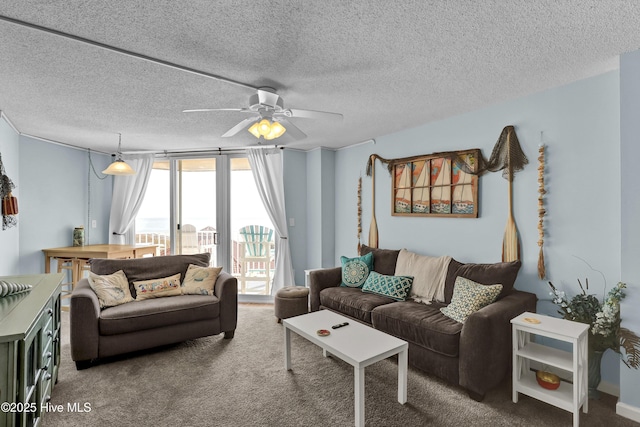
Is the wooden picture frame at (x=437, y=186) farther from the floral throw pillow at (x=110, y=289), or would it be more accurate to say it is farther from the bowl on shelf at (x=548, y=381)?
the floral throw pillow at (x=110, y=289)

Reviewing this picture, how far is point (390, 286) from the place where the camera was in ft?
11.2

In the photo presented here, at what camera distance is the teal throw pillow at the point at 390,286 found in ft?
11.0

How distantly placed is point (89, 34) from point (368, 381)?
3014 millimetres

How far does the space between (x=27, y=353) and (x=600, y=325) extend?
345 centimetres

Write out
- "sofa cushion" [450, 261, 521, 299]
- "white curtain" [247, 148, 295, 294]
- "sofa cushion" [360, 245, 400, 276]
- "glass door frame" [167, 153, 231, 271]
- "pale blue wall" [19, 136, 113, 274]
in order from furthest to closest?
"glass door frame" [167, 153, 231, 271], "white curtain" [247, 148, 295, 294], "pale blue wall" [19, 136, 113, 274], "sofa cushion" [360, 245, 400, 276], "sofa cushion" [450, 261, 521, 299]

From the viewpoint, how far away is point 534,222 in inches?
112

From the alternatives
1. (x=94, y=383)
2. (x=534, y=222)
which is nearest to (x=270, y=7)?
(x=534, y=222)

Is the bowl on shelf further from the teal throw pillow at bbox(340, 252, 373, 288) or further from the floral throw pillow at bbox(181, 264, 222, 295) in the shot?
the floral throw pillow at bbox(181, 264, 222, 295)

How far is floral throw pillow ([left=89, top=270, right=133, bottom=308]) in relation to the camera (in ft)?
10.0

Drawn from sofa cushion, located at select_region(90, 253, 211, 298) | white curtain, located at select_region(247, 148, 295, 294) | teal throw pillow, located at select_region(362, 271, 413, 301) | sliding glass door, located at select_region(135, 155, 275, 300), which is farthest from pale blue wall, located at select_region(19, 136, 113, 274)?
teal throw pillow, located at select_region(362, 271, 413, 301)

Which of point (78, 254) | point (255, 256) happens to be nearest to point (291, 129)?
point (255, 256)

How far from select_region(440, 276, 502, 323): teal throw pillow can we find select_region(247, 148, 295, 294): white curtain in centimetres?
281

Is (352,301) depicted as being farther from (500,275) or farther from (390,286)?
(500,275)

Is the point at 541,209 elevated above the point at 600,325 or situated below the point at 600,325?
above
